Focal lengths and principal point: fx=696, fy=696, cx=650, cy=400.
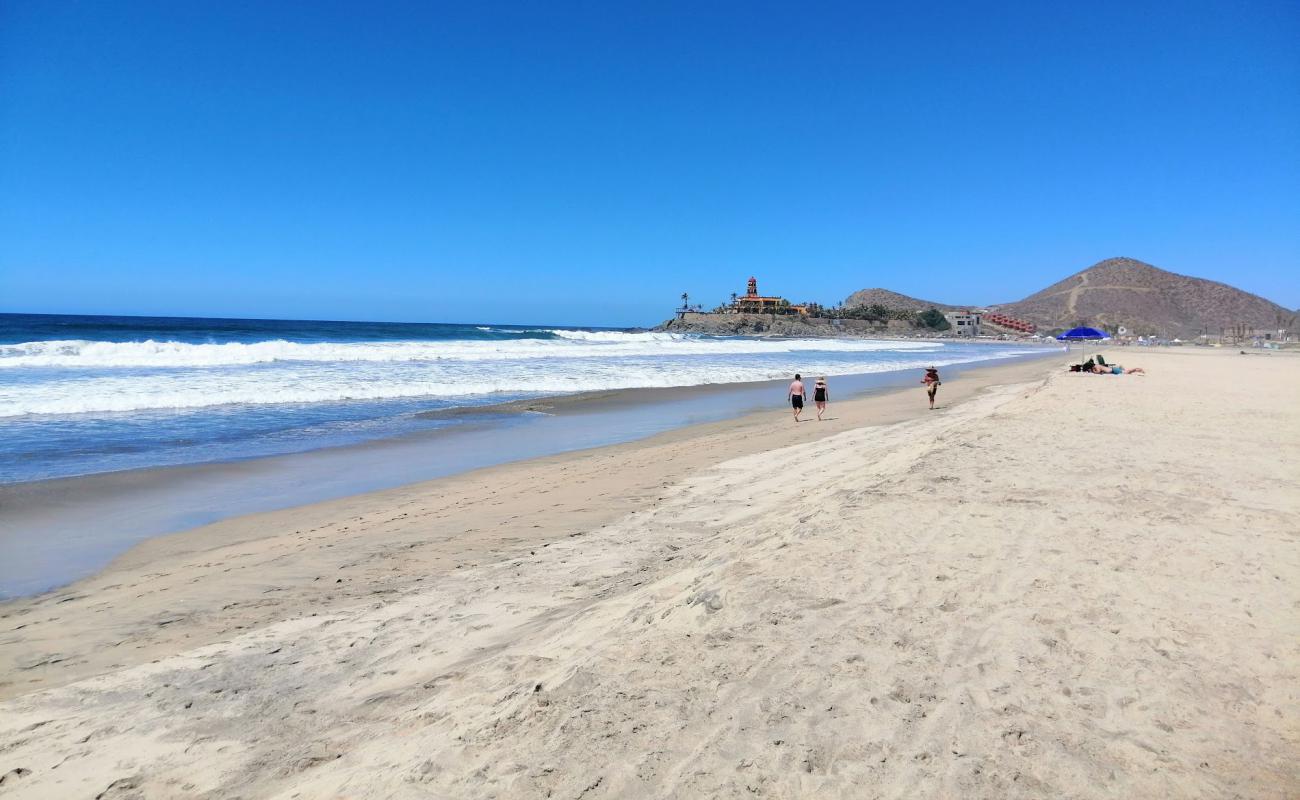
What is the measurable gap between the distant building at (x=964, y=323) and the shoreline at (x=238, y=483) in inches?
4664

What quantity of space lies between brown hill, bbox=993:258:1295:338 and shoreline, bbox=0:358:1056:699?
Answer: 110 metres

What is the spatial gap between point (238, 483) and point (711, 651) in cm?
809

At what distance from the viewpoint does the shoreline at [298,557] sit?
4.53 m

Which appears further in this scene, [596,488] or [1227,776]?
[596,488]

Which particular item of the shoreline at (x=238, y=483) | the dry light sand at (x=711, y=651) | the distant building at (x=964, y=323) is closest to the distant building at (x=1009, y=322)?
the distant building at (x=964, y=323)

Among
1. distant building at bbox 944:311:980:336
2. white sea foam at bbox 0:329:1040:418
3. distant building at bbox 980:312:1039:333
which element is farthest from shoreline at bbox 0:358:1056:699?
distant building at bbox 980:312:1039:333

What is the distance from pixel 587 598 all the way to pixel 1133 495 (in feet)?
16.3

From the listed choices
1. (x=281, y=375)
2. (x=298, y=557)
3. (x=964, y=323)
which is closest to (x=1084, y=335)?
(x=281, y=375)

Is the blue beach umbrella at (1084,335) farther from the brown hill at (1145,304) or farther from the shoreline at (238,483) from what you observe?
the brown hill at (1145,304)

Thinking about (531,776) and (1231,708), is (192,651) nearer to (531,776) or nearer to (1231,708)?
(531,776)

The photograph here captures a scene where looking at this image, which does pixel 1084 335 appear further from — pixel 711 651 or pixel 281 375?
pixel 711 651

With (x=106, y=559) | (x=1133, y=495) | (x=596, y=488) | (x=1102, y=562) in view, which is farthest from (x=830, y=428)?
(x=106, y=559)

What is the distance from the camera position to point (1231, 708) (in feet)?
9.54

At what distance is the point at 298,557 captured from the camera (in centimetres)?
609
